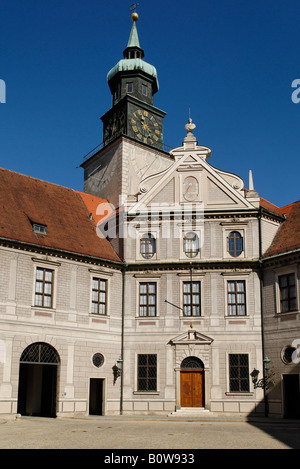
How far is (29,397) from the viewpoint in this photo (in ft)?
102

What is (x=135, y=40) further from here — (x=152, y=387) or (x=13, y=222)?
(x=152, y=387)

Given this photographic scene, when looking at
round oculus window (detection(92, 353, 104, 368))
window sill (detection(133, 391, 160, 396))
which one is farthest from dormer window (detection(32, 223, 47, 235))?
window sill (detection(133, 391, 160, 396))

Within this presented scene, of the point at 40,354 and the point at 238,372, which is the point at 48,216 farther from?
the point at 238,372

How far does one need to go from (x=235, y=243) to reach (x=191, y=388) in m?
8.18

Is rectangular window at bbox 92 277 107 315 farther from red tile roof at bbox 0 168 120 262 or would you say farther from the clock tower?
the clock tower

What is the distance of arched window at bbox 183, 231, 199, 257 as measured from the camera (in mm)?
31281

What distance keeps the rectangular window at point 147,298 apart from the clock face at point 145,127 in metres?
14.9

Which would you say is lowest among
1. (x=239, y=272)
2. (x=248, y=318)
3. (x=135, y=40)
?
(x=248, y=318)

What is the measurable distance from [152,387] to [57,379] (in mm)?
5123

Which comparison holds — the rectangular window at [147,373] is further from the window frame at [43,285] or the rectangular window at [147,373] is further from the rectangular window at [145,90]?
the rectangular window at [145,90]

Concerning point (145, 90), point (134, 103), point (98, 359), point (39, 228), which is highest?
point (145, 90)

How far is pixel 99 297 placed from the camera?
30.5 m

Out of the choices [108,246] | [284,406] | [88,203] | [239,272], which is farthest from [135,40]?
[284,406]

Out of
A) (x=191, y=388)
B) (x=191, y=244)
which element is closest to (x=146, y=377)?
(x=191, y=388)
